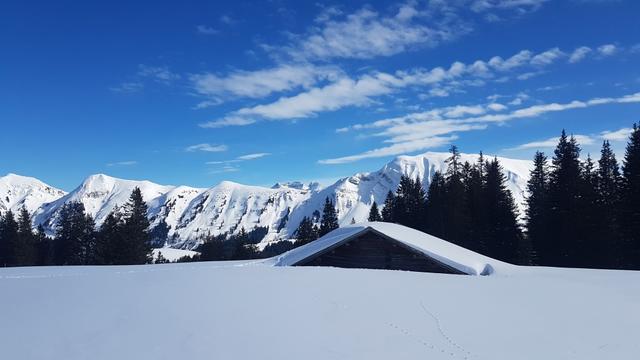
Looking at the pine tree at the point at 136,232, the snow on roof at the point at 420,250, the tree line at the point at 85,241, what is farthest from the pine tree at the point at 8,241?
the snow on roof at the point at 420,250

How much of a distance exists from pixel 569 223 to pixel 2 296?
40.2 meters

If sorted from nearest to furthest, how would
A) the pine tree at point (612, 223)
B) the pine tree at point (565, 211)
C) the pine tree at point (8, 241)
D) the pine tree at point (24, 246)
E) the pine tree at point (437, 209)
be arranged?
the pine tree at point (612, 223)
the pine tree at point (565, 211)
the pine tree at point (437, 209)
the pine tree at point (24, 246)
the pine tree at point (8, 241)

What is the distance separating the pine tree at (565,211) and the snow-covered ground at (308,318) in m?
24.5

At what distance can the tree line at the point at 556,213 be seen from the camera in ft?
116

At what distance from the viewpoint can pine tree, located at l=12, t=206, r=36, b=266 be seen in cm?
5334

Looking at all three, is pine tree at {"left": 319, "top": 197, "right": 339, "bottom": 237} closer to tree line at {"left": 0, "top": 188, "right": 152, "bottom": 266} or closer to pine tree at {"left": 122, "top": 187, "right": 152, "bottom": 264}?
tree line at {"left": 0, "top": 188, "right": 152, "bottom": 266}

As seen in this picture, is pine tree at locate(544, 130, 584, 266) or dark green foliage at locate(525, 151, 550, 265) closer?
pine tree at locate(544, 130, 584, 266)

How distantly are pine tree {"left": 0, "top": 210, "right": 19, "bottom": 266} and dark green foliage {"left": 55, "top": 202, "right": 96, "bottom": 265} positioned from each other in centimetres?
526

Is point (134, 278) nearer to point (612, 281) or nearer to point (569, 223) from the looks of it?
point (612, 281)

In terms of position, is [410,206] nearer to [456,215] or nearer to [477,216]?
[477,216]

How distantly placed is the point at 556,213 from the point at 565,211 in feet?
4.22

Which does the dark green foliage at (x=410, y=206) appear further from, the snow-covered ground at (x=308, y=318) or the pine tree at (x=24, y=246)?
the pine tree at (x=24, y=246)

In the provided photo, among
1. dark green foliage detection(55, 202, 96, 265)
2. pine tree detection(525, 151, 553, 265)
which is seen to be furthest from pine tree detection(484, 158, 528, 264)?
dark green foliage detection(55, 202, 96, 265)

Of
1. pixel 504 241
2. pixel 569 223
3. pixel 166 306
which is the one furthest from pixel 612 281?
pixel 504 241
